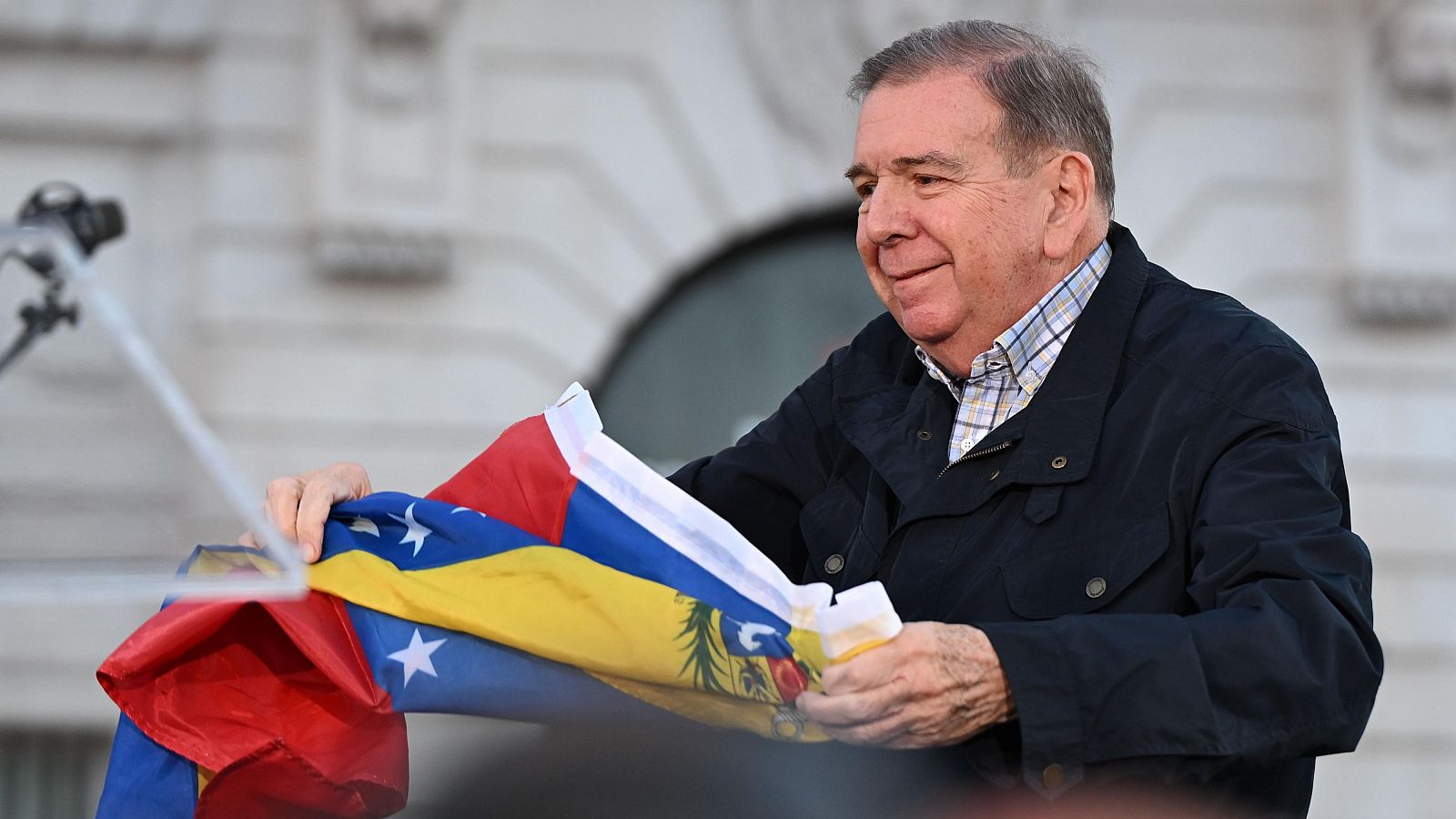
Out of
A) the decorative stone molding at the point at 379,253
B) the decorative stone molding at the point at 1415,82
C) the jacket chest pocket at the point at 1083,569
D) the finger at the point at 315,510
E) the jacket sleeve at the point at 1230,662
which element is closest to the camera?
the jacket sleeve at the point at 1230,662

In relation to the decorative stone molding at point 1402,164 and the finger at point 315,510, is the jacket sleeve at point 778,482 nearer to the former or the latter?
the finger at point 315,510

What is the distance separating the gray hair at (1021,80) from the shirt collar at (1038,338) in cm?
15

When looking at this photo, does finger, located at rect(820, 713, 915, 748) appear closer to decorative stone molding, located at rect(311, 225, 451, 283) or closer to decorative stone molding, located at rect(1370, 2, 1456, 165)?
decorative stone molding, located at rect(311, 225, 451, 283)

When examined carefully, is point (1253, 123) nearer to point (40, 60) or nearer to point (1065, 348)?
point (40, 60)

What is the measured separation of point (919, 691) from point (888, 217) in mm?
760

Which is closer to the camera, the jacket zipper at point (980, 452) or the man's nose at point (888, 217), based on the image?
the jacket zipper at point (980, 452)

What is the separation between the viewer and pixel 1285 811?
2.21 meters

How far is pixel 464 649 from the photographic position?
7.44 feet

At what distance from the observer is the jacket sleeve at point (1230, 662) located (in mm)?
1955

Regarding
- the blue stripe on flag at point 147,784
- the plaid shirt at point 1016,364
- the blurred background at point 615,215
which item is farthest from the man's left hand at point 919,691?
the blurred background at point 615,215

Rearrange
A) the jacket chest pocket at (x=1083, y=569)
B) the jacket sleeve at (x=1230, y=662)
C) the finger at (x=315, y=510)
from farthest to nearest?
1. the finger at (x=315, y=510)
2. the jacket chest pocket at (x=1083, y=569)
3. the jacket sleeve at (x=1230, y=662)

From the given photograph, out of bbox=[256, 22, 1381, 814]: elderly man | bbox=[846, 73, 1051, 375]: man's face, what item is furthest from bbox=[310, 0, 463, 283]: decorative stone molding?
bbox=[846, 73, 1051, 375]: man's face

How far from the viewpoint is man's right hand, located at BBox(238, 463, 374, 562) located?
2441 millimetres

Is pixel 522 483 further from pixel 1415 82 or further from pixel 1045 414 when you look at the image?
pixel 1415 82
